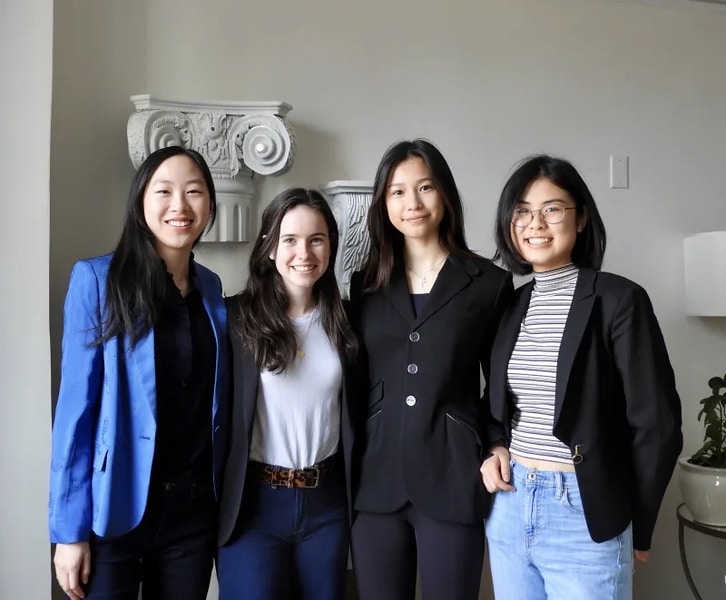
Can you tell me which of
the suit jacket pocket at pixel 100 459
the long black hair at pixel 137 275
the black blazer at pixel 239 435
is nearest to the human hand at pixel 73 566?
the suit jacket pocket at pixel 100 459

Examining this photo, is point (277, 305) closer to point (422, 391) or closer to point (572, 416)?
point (422, 391)

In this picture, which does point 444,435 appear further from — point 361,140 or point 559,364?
point 361,140

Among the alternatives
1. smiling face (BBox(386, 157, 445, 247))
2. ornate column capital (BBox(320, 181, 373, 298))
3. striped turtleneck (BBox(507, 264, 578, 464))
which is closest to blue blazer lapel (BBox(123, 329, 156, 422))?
smiling face (BBox(386, 157, 445, 247))

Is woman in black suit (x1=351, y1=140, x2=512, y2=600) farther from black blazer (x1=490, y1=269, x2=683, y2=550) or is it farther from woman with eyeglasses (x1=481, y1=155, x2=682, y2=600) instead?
black blazer (x1=490, y1=269, x2=683, y2=550)

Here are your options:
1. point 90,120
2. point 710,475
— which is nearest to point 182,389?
point 90,120

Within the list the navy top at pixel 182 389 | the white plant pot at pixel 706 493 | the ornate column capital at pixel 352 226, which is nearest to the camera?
the navy top at pixel 182 389

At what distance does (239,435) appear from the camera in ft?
4.83

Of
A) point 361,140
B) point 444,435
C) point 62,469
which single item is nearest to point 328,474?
point 444,435

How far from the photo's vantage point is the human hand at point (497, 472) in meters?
1.43

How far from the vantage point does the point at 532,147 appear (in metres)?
2.50

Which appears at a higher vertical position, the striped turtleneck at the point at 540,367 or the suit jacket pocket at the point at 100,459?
the striped turtleneck at the point at 540,367

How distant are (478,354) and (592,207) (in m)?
0.39

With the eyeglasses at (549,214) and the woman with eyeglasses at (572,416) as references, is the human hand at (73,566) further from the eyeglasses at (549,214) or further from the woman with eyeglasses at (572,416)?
the eyeglasses at (549,214)

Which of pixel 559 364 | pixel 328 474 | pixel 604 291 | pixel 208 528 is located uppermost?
pixel 604 291
